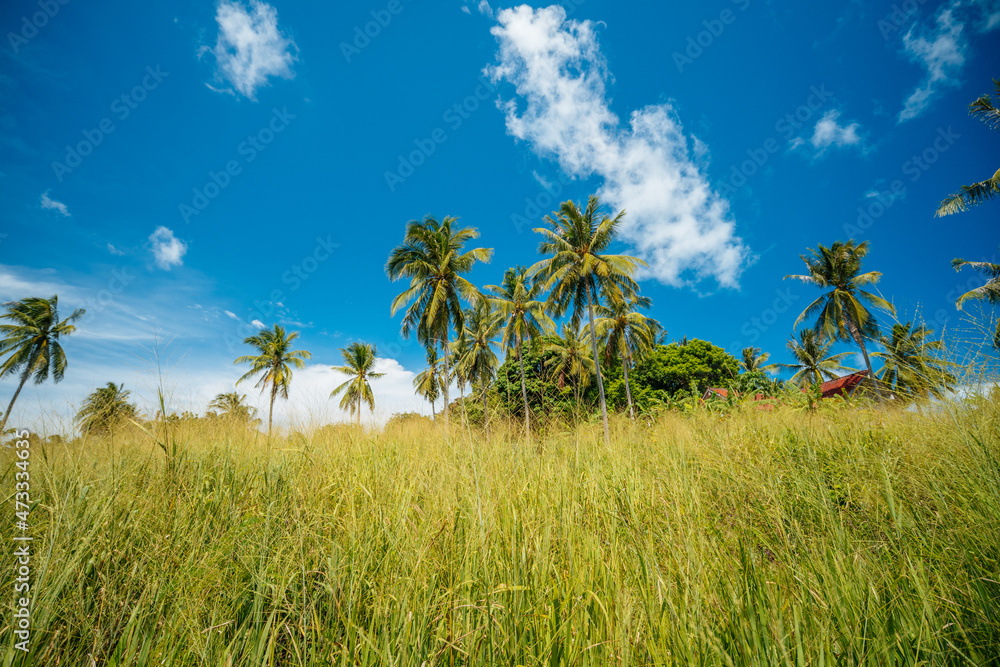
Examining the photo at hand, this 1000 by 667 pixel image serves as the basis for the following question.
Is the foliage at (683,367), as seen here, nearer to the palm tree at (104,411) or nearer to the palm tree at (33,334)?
the palm tree at (104,411)

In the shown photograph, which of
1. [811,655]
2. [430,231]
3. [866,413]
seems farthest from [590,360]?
[811,655]

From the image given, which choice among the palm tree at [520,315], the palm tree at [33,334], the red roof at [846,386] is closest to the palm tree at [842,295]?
the red roof at [846,386]

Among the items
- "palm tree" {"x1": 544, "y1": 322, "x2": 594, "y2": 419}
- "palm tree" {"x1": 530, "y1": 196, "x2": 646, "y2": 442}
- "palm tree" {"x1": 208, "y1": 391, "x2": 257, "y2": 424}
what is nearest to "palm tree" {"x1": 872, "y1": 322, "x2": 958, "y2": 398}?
"palm tree" {"x1": 208, "y1": 391, "x2": 257, "y2": 424}

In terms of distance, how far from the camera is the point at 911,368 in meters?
3.37

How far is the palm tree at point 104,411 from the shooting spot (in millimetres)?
3358

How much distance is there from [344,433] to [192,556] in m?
2.45

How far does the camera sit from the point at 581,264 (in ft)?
63.4

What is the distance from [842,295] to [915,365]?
27.6 m

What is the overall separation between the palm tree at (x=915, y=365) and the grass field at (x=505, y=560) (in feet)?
0.89

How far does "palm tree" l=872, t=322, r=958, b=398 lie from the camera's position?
120 inches

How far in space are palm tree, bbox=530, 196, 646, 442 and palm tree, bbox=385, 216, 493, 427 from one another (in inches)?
152

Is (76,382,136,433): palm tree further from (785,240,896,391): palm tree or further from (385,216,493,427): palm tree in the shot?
(785,240,896,391): palm tree

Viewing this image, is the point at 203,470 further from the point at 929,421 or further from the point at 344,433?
the point at 929,421

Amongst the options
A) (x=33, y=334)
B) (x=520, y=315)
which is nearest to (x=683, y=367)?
(x=520, y=315)
